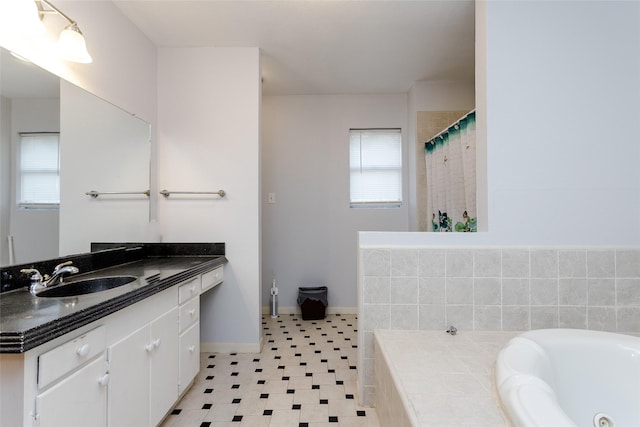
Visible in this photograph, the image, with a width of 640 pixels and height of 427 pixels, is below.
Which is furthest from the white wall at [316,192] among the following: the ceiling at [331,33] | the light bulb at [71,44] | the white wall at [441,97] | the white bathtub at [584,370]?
the white bathtub at [584,370]

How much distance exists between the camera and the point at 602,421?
1190mm

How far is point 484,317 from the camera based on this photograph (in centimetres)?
170

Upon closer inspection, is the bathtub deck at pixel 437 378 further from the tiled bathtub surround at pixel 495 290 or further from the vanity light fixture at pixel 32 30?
the vanity light fixture at pixel 32 30

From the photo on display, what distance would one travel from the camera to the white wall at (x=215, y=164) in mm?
2443

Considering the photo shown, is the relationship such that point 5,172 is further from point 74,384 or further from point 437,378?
point 437,378

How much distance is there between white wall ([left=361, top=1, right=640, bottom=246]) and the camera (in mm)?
1704

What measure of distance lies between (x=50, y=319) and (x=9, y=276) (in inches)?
25.5

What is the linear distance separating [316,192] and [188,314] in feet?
6.50

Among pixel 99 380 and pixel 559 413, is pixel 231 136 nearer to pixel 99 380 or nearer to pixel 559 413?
pixel 99 380

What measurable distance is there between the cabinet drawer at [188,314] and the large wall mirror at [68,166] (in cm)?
68

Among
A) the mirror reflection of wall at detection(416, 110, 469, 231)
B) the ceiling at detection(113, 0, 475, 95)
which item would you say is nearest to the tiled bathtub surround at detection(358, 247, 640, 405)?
the mirror reflection of wall at detection(416, 110, 469, 231)

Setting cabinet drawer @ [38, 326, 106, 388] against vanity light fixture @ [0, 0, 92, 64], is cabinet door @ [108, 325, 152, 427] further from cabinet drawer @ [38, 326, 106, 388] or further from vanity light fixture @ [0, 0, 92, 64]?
vanity light fixture @ [0, 0, 92, 64]

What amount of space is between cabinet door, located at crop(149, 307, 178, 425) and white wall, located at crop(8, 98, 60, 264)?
0.66 metres

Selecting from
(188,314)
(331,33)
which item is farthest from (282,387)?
(331,33)
